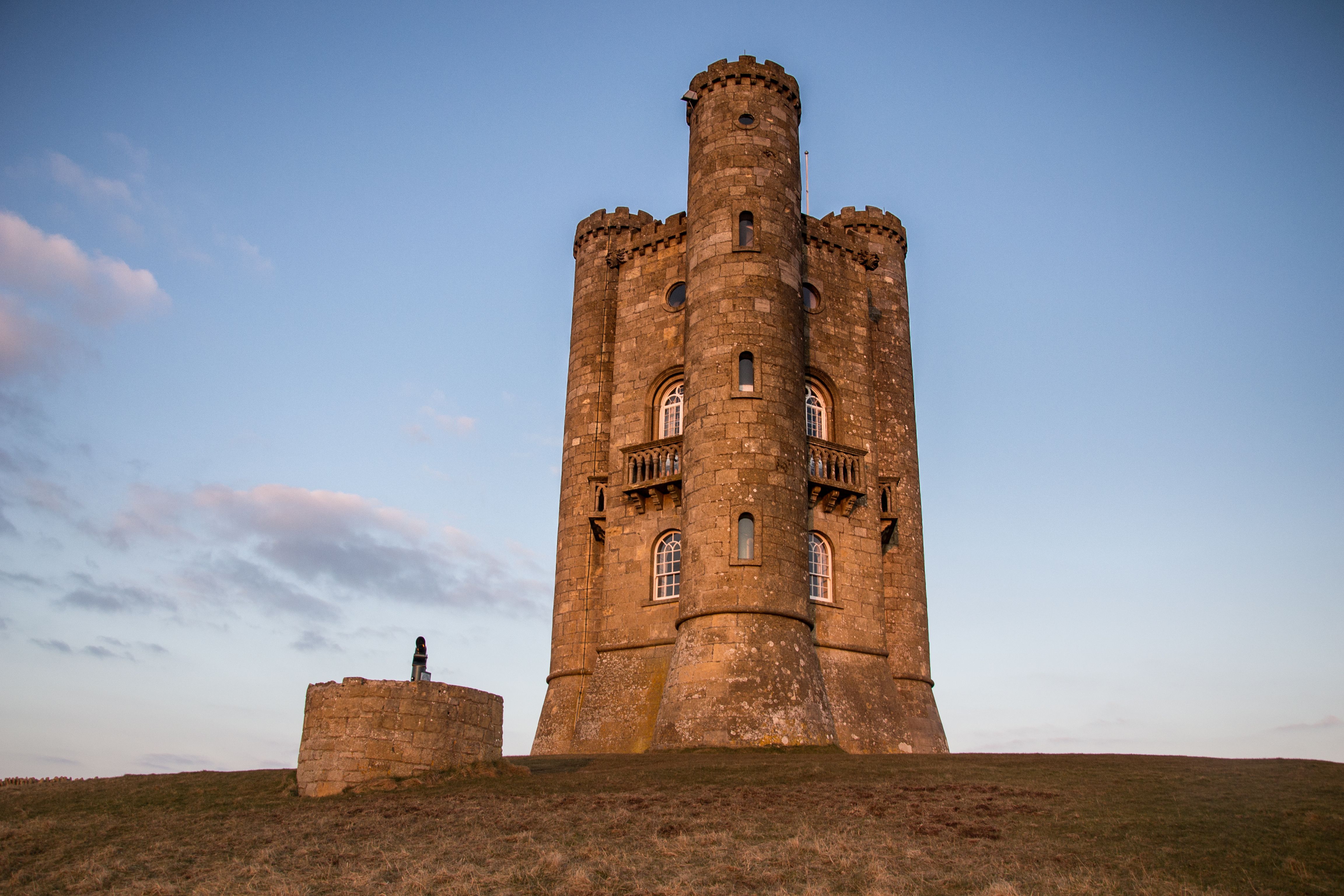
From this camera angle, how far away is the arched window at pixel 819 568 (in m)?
27.5

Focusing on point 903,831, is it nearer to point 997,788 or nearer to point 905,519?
point 997,788

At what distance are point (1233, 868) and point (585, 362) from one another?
77.0 feet

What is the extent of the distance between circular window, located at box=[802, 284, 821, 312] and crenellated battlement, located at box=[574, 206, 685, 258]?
12.4 ft

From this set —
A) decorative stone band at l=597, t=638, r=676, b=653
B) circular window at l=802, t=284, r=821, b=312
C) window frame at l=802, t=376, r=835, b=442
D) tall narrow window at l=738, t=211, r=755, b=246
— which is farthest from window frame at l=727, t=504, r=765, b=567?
circular window at l=802, t=284, r=821, b=312

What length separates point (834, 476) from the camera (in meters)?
28.1

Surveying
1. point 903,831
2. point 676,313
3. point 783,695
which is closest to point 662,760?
point 783,695

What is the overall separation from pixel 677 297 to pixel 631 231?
3501 millimetres

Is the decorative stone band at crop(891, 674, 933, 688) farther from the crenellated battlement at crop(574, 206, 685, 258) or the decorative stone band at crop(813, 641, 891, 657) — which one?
the crenellated battlement at crop(574, 206, 685, 258)

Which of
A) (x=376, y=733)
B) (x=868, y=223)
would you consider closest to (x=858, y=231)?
(x=868, y=223)

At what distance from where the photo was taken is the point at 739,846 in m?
12.0

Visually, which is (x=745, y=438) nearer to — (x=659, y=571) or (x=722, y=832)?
(x=659, y=571)

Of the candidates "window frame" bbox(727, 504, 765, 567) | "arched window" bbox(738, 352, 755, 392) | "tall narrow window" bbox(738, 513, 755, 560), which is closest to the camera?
"window frame" bbox(727, 504, 765, 567)

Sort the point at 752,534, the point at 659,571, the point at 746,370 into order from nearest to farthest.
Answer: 1. the point at 752,534
2. the point at 746,370
3. the point at 659,571

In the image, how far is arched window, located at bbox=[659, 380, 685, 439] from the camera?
29.3 meters
